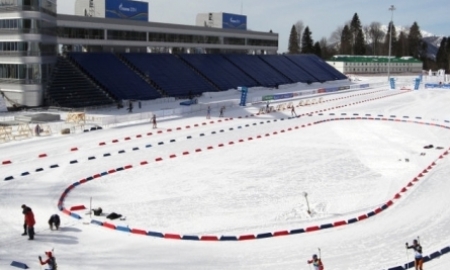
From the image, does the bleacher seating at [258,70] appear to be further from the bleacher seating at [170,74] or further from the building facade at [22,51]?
the building facade at [22,51]

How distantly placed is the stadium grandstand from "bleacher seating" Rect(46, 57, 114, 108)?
9cm

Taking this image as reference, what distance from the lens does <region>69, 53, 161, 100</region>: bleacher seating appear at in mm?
Answer: 55453

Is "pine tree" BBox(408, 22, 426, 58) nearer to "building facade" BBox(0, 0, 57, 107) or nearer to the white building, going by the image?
the white building

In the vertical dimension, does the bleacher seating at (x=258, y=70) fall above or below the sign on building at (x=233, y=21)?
below

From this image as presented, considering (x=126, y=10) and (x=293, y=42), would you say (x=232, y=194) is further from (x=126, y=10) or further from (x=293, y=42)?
(x=293, y=42)

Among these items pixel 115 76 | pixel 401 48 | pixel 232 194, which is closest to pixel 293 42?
pixel 401 48

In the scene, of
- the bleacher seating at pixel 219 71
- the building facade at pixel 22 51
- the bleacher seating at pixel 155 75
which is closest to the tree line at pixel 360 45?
the bleacher seating at pixel 155 75

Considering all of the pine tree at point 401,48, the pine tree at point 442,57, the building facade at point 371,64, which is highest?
the pine tree at point 401,48

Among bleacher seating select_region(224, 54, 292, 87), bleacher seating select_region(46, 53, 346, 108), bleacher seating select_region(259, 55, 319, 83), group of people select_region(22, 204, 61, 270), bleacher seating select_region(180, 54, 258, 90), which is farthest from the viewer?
bleacher seating select_region(259, 55, 319, 83)

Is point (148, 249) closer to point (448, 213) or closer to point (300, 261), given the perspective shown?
point (300, 261)

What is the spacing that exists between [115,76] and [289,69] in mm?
40503

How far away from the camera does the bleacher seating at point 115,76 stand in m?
55.5

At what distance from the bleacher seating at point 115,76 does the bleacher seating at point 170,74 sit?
2.26 m

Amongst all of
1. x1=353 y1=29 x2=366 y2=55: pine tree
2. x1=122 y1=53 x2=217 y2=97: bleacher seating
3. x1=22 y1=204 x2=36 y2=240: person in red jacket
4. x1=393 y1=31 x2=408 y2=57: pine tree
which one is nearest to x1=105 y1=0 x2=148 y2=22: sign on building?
x1=122 y1=53 x2=217 y2=97: bleacher seating
